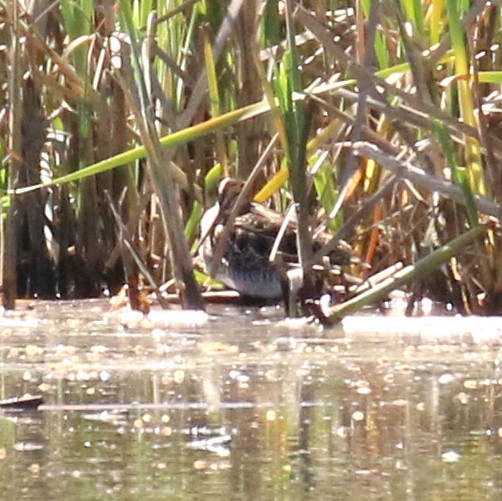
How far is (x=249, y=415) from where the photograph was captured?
3262 mm

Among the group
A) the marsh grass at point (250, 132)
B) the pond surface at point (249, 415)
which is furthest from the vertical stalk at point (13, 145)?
the pond surface at point (249, 415)

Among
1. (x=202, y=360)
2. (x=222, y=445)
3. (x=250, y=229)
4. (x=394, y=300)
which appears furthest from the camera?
(x=250, y=229)

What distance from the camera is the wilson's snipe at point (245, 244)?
5574 mm

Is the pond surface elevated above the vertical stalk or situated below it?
below

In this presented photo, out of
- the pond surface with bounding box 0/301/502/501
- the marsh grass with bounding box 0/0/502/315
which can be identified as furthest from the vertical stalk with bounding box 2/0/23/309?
the pond surface with bounding box 0/301/502/501

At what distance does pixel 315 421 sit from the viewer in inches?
126

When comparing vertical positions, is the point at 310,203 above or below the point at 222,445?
above

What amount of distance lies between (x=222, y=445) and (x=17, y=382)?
0.99 m

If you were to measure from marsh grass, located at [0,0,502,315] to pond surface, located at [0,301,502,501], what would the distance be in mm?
450

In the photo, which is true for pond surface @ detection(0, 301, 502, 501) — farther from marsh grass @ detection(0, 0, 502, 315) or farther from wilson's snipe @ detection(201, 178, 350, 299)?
wilson's snipe @ detection(201, 178, 350, 299)

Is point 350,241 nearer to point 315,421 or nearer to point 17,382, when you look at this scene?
point 17,382

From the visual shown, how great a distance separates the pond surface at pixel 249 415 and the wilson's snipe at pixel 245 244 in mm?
704

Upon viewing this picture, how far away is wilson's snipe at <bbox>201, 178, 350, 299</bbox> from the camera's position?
18.3 ft

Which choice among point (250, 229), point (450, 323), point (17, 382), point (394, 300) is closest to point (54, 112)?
point (250, 229)
